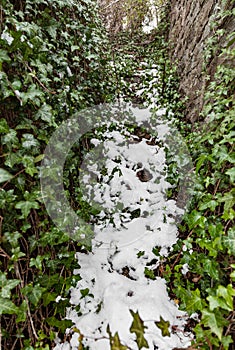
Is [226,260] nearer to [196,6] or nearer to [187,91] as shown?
[187,91]

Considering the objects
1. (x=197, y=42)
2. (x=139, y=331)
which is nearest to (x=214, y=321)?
(x=139, y=331)

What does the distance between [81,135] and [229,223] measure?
1.53 metres

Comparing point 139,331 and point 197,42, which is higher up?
point 197,42

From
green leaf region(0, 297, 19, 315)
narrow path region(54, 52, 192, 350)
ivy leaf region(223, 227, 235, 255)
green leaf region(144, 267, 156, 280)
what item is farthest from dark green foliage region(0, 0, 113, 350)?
ivy leaf region(223, 227, 235, 255)

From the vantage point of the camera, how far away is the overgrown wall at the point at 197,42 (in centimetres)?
233

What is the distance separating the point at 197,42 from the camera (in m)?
3.01

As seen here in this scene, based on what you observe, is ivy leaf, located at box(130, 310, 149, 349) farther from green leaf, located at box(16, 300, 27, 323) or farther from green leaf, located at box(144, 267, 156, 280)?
green leaf, located at box(144, 267, 156, 280)

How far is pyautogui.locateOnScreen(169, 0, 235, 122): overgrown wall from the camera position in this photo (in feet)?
7.64

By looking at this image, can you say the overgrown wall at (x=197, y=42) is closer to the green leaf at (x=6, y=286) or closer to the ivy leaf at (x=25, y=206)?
the ivy leaf at (x=25, y=206)

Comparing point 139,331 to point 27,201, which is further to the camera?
point 27,201

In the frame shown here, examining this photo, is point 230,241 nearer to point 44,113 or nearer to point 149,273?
point 149,273

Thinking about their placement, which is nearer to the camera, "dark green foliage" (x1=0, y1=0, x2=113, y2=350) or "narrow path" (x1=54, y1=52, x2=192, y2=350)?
"dark green foliage" (x1=0, y1=0, x2=113, y2=350)

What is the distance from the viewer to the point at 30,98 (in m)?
1.50

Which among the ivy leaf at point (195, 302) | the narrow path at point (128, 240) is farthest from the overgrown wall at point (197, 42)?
the ivy leaf at point (195, 302)
